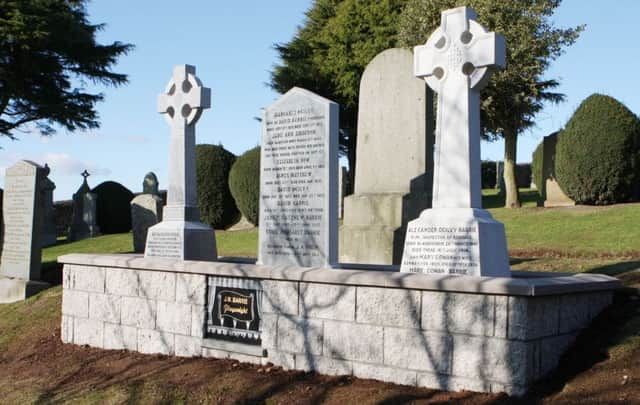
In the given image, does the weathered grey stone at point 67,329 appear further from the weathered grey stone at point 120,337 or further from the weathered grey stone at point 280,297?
the weathered grey stone at point 280,297

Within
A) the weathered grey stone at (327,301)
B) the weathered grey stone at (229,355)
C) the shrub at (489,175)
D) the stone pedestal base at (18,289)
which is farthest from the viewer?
the shrub at (489,175)

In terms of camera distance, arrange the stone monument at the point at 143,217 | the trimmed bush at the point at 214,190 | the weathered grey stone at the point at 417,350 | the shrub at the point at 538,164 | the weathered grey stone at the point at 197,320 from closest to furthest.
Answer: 1. the weathered grey stone at the point at 417,350
2. the weathered grey stone at the point at 197,320
3. the stone monument at the point at 143,217
4. the shrub at the point at 538,164
5. the trimmed bush at the point at 214,190

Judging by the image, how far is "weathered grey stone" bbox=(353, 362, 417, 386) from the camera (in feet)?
20.2

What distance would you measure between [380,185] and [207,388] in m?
4.56

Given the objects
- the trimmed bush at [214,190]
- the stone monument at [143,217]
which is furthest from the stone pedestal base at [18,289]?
the trimmed bush at [214,190]

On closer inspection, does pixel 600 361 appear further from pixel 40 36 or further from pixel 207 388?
pixel 40 36

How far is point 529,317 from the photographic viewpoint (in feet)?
18.5

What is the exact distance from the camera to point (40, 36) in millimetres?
27328

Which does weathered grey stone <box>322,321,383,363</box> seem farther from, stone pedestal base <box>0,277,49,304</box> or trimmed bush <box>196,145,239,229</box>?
trimmed bush <box>196,145,239,229</box>

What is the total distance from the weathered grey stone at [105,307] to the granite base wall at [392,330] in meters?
0.64

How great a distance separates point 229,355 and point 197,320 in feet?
2.00

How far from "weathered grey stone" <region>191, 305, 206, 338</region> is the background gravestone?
3048mm

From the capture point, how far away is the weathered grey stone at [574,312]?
6.12m

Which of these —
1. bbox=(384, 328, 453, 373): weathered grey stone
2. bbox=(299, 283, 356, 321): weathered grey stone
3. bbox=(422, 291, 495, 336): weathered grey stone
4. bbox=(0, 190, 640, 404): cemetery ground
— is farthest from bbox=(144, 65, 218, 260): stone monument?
bbox=(422, 291, 495, 336): weathered grey stone
